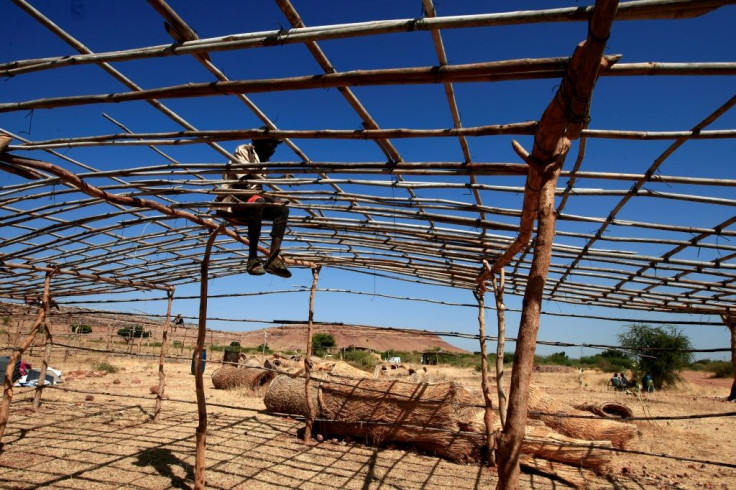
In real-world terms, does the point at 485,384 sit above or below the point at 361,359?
above

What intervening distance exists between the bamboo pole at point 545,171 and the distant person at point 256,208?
119 inches

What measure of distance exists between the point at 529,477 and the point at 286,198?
226 inches

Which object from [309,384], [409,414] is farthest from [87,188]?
[409,414]

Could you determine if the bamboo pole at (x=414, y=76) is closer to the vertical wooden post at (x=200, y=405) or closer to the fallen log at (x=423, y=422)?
the vertical wooden post at (x=200, y=405)

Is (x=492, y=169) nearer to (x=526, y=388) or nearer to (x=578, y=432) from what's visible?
(x=526, y=388)

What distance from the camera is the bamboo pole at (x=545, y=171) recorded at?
1620 millimetres

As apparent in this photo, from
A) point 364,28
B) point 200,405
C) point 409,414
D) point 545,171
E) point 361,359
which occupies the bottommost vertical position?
point 361,359

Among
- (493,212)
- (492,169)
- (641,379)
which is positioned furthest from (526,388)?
(641,379)

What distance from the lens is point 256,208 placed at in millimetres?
5129

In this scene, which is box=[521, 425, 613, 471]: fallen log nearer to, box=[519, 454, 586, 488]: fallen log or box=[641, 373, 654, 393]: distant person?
box=[519, 454, 586, 488]: fallen log

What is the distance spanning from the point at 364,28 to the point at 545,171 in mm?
1244

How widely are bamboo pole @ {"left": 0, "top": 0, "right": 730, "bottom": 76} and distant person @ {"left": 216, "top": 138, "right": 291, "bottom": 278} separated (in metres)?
1.72

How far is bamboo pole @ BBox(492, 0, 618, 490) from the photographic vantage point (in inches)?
63.8

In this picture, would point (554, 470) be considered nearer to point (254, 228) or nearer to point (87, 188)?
point (254, 228)
